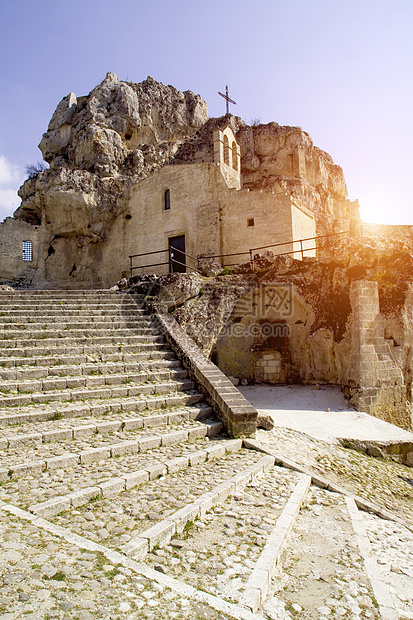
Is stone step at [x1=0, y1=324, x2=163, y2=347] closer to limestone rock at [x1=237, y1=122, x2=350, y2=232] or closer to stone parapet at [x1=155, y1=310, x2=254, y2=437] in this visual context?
stone parapet at [x1=155, y1=310, x2=254, y2=437]

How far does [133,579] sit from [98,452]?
2303 millimetres

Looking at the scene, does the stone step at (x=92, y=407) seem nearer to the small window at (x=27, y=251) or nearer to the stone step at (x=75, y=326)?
the stone step at (x=75, y=326)

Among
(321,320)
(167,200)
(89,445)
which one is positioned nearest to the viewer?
(89,445)

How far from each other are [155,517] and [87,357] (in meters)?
4.42

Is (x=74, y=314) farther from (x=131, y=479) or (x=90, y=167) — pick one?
(x=90, y=167)

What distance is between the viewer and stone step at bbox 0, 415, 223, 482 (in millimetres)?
4355

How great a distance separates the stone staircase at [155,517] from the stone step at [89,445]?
0.6 inches

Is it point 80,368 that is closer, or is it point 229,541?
point 229,541

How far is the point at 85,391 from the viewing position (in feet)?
21.3

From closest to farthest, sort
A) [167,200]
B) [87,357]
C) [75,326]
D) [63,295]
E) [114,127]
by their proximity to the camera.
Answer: [87,357], [75,326], [63,295], [167,200], [114,127]

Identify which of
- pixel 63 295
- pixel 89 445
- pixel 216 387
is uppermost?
pixel 63 295

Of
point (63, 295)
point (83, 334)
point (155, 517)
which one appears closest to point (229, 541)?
point (155, 517)

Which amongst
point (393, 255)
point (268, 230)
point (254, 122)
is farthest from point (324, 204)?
point (393, 255)

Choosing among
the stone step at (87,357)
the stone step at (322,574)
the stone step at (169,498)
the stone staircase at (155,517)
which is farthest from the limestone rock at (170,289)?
the stone step at (322,574)
